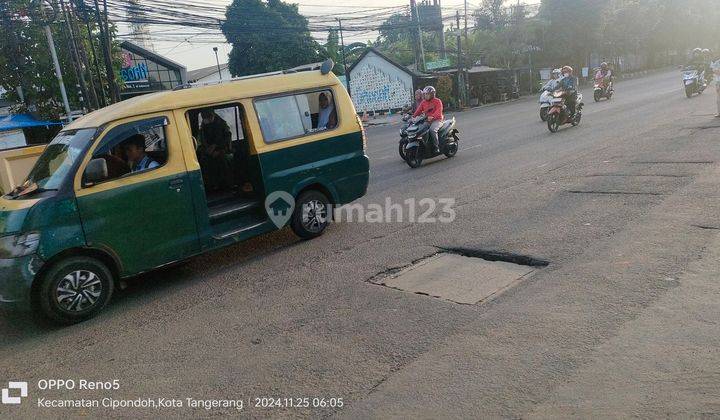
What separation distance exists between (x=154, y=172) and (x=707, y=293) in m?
5.07

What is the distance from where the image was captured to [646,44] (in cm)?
6359

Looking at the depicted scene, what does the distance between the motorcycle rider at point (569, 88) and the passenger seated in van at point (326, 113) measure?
32.5 ft

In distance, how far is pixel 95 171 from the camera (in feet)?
15.8

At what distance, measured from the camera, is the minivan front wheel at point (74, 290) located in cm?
464

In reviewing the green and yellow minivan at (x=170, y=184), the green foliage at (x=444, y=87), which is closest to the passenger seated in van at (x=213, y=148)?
the green and yellow minivan at (x=170, y=184)

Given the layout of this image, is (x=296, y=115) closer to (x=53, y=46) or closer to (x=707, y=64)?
(x=53, y=46)

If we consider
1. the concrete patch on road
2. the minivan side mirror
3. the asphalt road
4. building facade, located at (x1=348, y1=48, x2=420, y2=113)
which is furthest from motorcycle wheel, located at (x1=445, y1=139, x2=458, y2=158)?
building facade, located at (x1=348, y1=48, x2=420, y2=113)

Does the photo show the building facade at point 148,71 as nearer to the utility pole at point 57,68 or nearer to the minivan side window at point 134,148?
the utility pole at point 57,68

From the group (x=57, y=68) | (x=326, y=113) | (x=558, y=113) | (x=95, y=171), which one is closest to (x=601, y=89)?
(x=558, y=113)

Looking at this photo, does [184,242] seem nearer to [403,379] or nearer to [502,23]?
[403,379]

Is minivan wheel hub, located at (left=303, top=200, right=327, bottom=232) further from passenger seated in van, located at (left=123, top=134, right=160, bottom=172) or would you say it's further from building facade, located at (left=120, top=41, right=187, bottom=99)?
building facade, located at (left=120, top=41, right=187, bottom=99)

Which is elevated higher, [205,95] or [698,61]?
[205,95]

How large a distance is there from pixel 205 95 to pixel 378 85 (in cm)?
3428

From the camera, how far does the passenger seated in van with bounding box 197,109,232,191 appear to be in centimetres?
702
